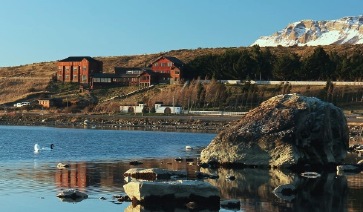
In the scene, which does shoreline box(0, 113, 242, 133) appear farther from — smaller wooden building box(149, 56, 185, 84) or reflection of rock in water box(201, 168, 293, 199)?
reflection of rock in water box(201, 168, 293, 199)

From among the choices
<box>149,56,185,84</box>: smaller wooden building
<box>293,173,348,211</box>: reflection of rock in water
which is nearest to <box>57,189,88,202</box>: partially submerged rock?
<box>293,173,348,211</box>: reflection of rock in water

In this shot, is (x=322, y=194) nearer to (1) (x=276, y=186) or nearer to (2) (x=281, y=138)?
(1) (x=276, y=186)

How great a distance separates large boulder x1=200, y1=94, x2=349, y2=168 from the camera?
40.7 meters

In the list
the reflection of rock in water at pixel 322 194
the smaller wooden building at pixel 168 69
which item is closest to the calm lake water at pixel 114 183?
the reflection of rock in water at pixel 322 194

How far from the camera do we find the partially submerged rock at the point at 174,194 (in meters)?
26.1

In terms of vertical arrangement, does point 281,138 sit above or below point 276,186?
above

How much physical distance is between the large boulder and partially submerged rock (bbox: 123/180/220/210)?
15.0 metres

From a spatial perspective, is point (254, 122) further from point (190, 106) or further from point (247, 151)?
point (190, 106)

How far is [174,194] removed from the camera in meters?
26.2

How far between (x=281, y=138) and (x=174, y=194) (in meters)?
15.6

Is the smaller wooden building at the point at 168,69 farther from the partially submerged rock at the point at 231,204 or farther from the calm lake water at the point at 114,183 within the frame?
the partially submerged rock at the point at 231,204

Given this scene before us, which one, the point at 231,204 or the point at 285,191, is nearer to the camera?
the point at 231,204

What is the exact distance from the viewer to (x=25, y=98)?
517ft

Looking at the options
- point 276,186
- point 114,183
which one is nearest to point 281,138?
point 276,186
